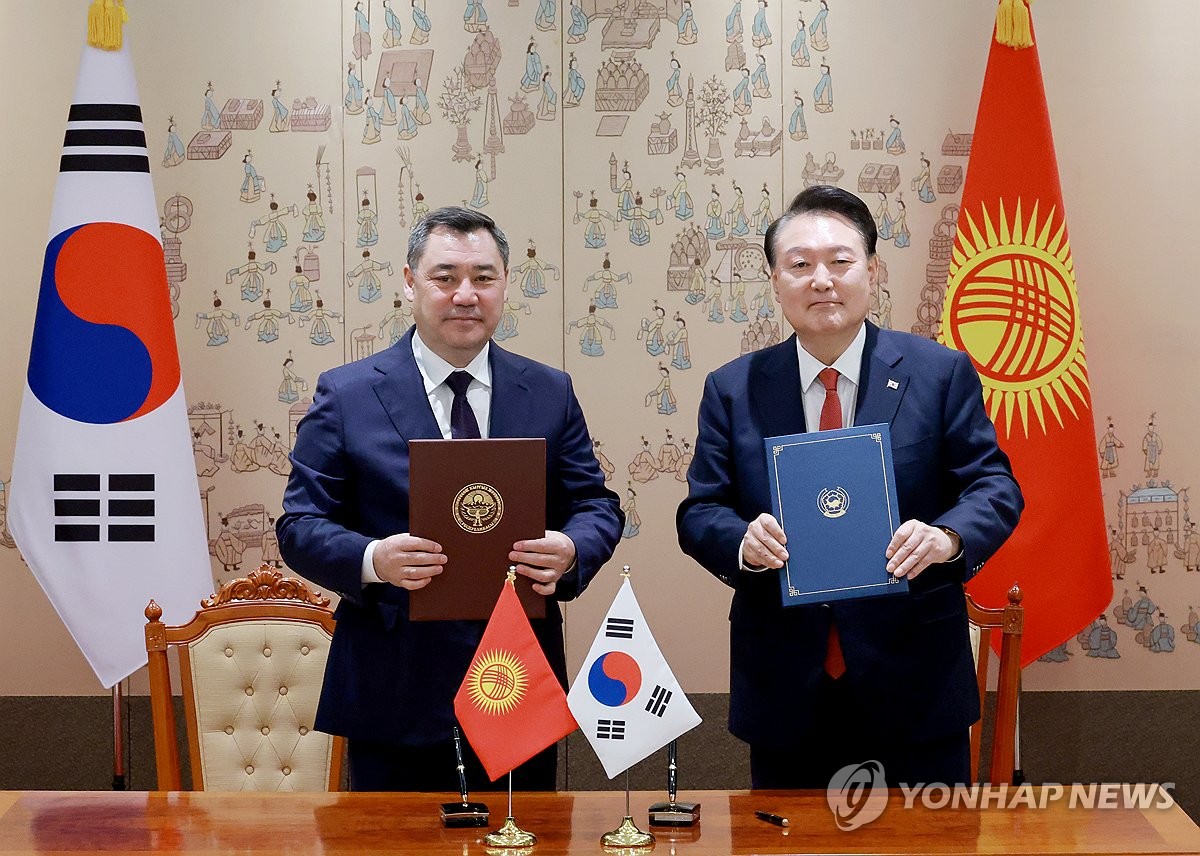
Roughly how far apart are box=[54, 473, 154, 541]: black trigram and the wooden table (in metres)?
1.72

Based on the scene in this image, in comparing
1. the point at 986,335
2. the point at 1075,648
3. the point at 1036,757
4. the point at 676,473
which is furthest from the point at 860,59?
the point at 1036,757

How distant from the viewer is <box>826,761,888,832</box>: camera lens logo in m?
2.02

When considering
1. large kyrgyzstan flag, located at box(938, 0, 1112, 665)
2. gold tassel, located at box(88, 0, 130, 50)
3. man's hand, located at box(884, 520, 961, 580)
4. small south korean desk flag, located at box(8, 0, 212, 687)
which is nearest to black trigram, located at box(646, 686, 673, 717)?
man's hand, located at box(884, 520, 961, 580)

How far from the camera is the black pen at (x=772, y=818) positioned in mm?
1986

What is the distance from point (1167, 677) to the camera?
4188 mm

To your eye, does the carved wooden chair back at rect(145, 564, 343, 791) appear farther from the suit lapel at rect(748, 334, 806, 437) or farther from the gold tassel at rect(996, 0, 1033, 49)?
the gold tassel at rect(996, 0, 1033, 49)

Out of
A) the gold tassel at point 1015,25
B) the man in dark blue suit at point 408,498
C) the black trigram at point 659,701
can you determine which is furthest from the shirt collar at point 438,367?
the gold tassel at point 1015,25

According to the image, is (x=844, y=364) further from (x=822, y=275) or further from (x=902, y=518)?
(x=902, y=518)

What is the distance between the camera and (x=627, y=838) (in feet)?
6.25

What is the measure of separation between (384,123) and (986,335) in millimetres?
2035

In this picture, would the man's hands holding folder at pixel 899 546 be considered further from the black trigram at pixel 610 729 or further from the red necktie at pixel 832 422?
the black trigram at pixel 610 729

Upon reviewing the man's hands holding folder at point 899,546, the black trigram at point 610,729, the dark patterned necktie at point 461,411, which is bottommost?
the black trigram at point 610,729

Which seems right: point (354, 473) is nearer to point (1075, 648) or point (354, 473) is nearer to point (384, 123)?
point (384, 123)
